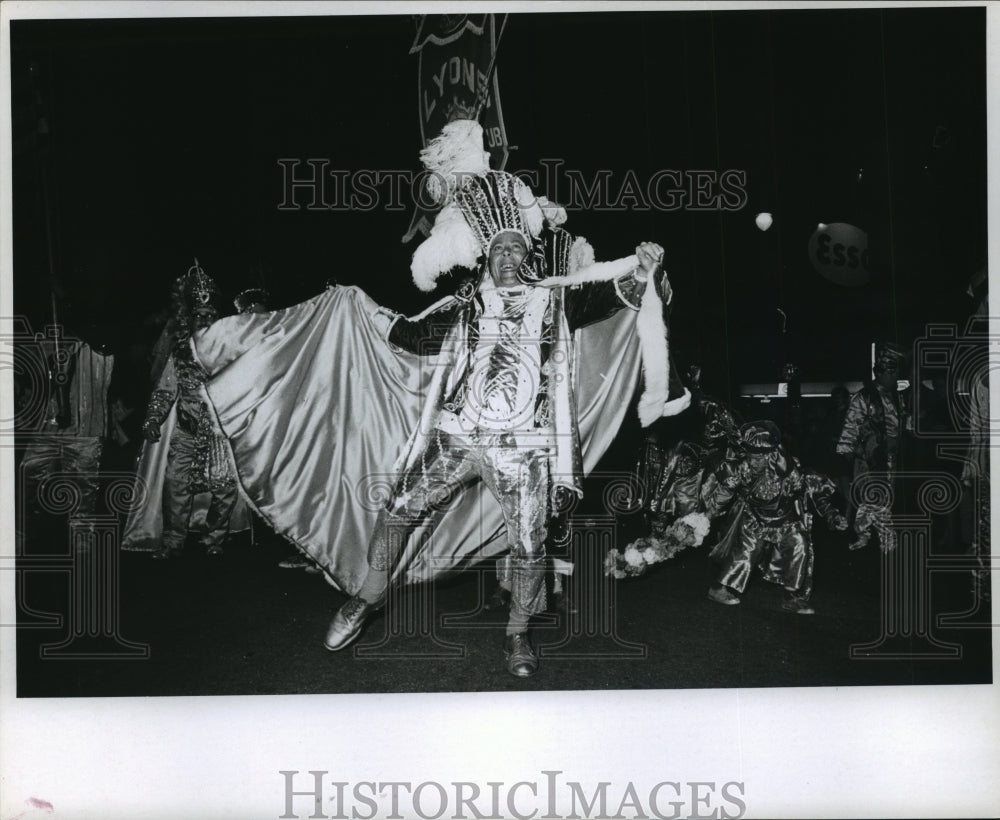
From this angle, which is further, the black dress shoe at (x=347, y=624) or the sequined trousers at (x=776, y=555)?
the sequined trousers at (x=776, y=555)

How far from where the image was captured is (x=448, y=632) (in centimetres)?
320

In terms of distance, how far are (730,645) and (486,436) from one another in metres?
1.38

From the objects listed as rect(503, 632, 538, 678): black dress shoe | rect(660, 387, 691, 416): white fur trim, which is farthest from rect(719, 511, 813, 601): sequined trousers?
rect(503, 632, 538, 678): black dress shoe

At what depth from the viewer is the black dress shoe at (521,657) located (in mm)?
3109

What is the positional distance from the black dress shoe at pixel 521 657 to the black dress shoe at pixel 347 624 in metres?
0.61

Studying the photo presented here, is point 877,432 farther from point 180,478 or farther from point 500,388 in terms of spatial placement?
point 180,478

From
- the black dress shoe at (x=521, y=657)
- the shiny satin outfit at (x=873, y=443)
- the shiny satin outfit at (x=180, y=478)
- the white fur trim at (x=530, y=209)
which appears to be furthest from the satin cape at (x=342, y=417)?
the shiny satin outfit at (x=873, y=443)

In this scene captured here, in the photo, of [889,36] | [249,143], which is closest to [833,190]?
[889,36]

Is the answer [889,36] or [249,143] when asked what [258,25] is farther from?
[889,36]

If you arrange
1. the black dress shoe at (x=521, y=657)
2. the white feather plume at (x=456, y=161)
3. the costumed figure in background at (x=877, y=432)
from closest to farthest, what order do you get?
the black dress shoe at (x=521, y=657) < the white feather plume at (x=456, y=161) < the costumed figure in background at (x=877, y=432)

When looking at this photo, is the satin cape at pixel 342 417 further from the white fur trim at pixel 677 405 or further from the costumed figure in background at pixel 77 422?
the costumed figure in background at pixel 77 422

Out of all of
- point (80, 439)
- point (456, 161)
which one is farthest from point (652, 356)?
point (80, 439)

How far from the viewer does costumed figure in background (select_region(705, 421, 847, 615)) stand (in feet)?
10.8

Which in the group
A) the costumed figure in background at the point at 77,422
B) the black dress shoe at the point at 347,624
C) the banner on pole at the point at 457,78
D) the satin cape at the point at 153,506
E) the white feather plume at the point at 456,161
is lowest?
the black dress shoe at the point at 347,624
